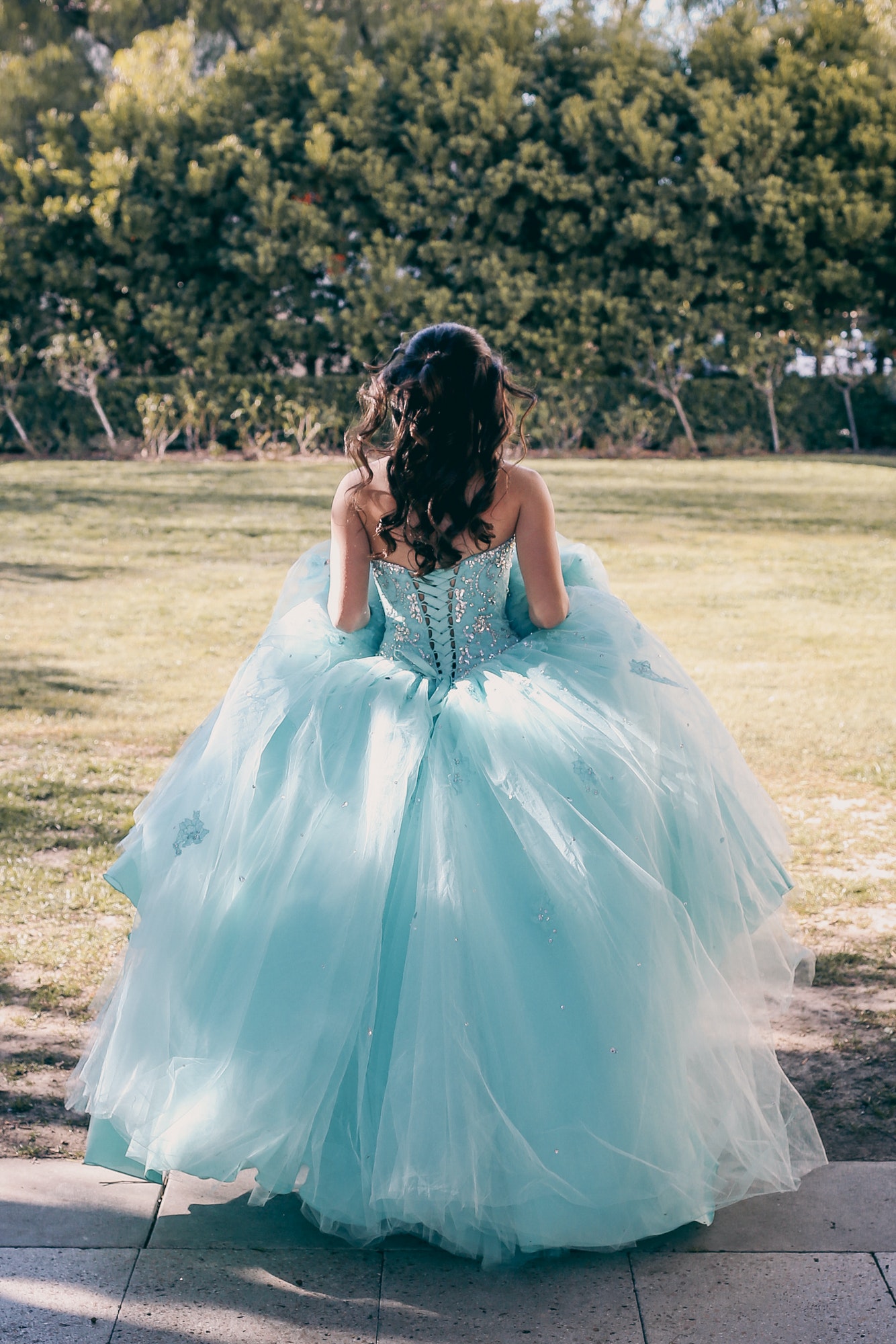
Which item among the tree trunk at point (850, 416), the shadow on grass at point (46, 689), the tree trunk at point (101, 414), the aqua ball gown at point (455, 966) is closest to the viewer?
the aqua ball gown at point (455, 966)

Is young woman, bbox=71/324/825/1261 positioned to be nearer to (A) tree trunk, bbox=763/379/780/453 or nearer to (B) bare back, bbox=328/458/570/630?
(B) bare back, bbox=328/458/570/630

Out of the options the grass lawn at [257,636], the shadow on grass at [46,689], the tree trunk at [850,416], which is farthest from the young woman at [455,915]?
the tree trunk at [850,416]

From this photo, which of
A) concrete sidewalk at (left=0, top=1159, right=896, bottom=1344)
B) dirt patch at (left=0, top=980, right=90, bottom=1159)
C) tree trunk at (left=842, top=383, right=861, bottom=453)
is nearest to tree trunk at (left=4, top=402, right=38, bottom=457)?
tree trunk at (left=842, top=383, right=861, bottom=453)

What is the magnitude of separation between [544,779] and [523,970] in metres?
0.43

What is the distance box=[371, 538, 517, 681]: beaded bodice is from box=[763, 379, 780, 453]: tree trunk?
586 inches

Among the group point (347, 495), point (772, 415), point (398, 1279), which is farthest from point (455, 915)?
point (772, 415)

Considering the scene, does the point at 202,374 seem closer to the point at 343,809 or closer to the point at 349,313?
the point at 349,313

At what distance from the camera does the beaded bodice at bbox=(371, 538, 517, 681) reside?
3.09m

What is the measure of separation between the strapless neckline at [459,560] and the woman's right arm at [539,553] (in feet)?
0.11

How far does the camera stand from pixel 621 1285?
2.43 m

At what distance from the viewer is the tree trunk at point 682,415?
55.7ft

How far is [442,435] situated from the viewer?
289 cm

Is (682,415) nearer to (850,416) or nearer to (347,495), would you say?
(850,416)

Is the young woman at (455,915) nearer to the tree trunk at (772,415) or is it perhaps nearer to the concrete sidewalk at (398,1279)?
the concrete sidewalk at (398,1279)
